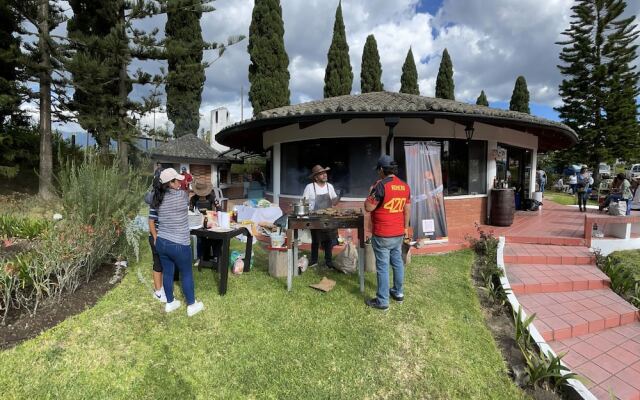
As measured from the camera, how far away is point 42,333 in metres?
3.10

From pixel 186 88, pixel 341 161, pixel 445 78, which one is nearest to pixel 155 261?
pixel 341 161

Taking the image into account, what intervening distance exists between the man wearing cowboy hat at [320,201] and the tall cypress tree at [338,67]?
18.1 metres

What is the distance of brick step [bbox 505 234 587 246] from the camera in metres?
6.62

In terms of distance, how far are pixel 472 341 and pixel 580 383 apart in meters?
0.91

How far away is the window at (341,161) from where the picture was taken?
7.27m

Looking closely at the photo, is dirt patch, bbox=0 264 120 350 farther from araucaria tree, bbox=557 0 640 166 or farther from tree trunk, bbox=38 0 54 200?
araucaria tree, bbox=557 0 640 166

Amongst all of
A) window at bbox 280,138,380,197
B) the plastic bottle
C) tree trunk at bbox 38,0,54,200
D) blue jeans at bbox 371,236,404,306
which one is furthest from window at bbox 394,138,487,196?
tree trunk at bbox 38,0,54,200

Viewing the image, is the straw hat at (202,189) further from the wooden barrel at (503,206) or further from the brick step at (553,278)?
the wooden barrel at (503,206)

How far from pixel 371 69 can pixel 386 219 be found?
75.2 ft

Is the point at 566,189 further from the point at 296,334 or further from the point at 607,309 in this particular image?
the point at 296,334

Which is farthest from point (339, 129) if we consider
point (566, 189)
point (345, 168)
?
point (566, 189)

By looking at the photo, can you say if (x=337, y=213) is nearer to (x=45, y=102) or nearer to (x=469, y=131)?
(x=469, y=131)

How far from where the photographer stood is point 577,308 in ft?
14.6

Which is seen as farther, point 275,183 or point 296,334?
point 275,183
